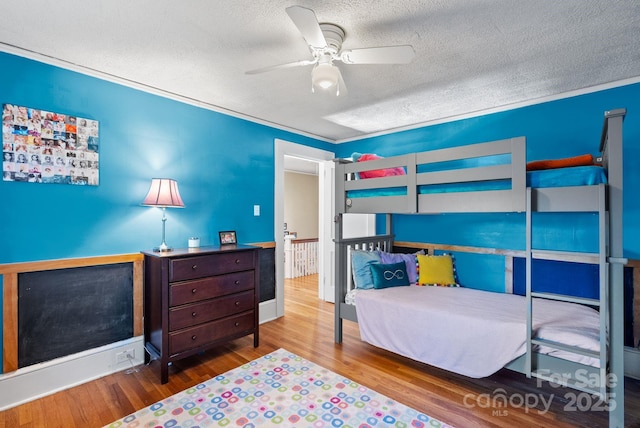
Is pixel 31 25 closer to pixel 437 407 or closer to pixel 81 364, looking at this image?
pixel 81 364

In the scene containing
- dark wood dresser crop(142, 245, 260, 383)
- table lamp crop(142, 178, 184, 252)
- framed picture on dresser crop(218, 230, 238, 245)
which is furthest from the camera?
framed picture on dresser crop(218, 230, 238, 245)

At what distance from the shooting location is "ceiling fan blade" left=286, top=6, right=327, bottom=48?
1360 mm

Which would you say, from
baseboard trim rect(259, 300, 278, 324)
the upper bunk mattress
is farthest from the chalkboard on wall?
the upper bunk mattress

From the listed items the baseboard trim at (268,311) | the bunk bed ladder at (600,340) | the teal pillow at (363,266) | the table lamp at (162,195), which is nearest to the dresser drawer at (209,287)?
the table lamp at (162,195)

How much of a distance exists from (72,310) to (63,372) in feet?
1.48

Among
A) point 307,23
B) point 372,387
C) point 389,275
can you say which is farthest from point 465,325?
point 307,23

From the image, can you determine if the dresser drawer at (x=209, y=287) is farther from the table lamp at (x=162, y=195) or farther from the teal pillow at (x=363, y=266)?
the teal pillow at (x=363, y=266)

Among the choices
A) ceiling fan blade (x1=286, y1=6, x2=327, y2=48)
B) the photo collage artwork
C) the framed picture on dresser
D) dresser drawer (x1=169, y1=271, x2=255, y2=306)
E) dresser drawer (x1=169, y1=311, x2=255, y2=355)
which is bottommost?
dresser drawer (x1=169, y1=311, x2=255, y2=355)

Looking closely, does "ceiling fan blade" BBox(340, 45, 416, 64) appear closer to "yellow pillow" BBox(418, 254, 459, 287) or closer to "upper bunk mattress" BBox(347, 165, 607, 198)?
"upper bunk mattress" BBox(347, 165, 607, 198)

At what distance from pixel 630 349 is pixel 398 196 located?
7.26 feet

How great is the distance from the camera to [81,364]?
2342 millimetres

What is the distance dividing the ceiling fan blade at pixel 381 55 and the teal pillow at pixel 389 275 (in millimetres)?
1947

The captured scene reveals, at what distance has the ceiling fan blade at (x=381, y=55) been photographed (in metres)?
1.69

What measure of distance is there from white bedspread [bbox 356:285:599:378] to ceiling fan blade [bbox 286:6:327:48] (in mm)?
2102
